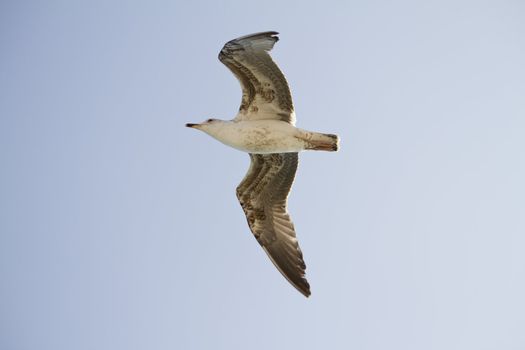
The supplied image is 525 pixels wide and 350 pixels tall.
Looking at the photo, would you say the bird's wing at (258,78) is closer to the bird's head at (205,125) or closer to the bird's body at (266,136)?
the bird's body at (266,136)

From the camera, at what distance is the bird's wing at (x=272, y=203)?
1072 cm

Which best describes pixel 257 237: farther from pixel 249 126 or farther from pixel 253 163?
pixel 249 126

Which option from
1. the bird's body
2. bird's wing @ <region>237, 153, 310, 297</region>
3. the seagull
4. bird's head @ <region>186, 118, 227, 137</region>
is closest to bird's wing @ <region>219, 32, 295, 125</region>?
the seagull

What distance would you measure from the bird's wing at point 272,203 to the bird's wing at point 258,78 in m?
0.95

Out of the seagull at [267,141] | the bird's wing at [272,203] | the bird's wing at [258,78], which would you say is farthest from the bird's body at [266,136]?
the bird's wing at [272,203]

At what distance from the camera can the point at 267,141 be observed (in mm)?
9984

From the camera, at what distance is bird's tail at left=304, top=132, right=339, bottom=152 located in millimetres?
9789

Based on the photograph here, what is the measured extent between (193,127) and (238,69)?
1350 mm

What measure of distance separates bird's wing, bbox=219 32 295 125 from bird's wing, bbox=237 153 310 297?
Result: 0.95 meters

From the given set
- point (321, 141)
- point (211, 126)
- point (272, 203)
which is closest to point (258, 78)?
point (211, 126)

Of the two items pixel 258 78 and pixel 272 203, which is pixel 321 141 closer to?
pixel 258 78

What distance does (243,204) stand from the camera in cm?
1107

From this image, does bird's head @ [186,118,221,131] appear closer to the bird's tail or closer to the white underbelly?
the white underbelly

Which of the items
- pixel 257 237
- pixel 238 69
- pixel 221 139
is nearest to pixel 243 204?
pixel 257 237
